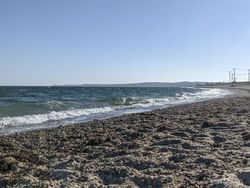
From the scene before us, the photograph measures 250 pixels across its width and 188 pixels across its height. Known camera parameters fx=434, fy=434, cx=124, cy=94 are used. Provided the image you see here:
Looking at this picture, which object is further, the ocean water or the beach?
the ocean water

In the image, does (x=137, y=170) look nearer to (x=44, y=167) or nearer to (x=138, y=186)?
(x=138, y=186)

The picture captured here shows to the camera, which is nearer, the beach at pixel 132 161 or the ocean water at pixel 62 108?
the beach at pixel 132 161

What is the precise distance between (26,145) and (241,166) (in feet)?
17.2

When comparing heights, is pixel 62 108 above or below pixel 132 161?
below

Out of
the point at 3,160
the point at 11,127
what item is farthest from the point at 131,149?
the point at 11,127

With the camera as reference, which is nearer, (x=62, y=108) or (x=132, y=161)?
(x=132, y=161)

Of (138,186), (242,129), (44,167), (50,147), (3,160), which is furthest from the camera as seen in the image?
(242,129)

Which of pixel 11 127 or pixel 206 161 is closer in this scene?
pixel 206 161

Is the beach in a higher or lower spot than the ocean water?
higher

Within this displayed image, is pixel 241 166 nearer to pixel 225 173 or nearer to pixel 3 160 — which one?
pixel 225 173

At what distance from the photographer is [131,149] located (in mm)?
8258

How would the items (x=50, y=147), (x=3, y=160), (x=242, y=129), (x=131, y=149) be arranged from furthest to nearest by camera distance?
(x=242, y=129), (x=50, y=147), (x=131, y=149), (x=3, y=160)

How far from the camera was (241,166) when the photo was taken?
641 cm

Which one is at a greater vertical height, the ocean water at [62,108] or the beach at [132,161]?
the beach at [132,161]
